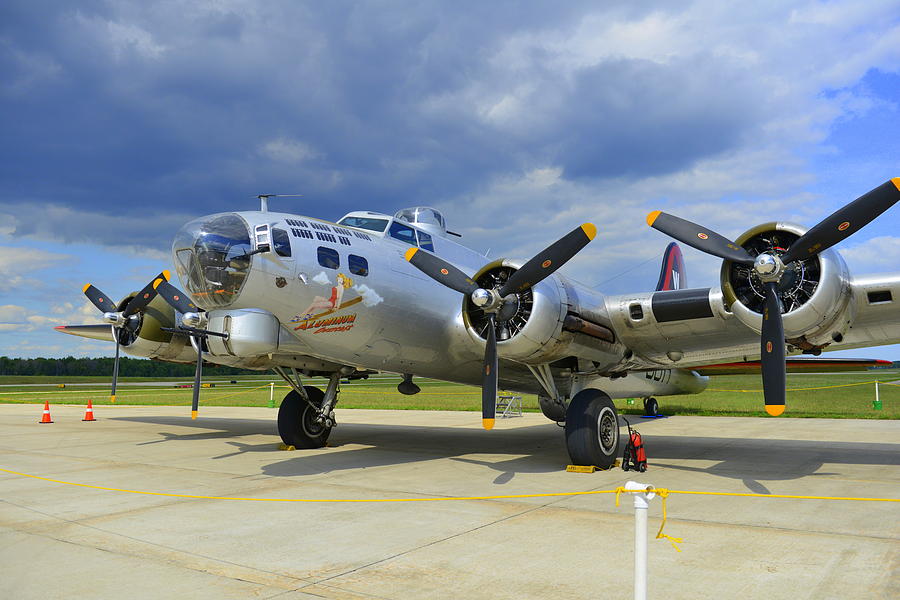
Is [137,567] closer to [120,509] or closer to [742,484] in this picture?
[120,509]

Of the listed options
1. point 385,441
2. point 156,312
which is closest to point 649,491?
point 385,441

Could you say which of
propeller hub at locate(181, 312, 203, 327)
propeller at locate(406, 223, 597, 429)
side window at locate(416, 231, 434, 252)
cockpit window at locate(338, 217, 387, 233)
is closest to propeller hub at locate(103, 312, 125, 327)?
propeller hub at locate(181, 312, 203, 327)

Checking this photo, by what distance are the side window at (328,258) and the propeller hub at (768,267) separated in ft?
19.9

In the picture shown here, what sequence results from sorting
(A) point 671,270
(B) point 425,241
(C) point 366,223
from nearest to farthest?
(C) point 366,223 < (B) point 425,241 < (A) point 671,270

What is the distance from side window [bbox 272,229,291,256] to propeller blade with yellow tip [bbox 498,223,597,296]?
3.49 m

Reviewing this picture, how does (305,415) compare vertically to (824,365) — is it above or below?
below

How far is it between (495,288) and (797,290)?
173 inches

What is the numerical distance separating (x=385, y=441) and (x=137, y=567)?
994 cm

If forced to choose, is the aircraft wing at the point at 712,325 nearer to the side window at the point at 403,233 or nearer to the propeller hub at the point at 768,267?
the propeller hub at the point at 768,267

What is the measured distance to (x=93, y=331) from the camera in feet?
59.4

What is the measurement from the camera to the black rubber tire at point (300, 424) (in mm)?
13078

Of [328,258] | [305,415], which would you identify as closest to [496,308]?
[328,258]

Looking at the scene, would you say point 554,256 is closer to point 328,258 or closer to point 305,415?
point 328,258

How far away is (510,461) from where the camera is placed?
459 inches
